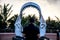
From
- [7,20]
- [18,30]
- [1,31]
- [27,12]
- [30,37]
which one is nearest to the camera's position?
[30,37]

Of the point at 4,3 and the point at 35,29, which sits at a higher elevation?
the point at 4,3

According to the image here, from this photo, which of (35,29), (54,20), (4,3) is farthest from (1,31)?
(35,29)

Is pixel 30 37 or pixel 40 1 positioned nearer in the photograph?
pixel 30 37

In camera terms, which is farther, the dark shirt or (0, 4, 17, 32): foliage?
(0, 4, 17, 32): foliage

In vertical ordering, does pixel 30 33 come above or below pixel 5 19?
below

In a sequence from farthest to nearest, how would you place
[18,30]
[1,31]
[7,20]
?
[7,20] → [1,31] → [18,30]

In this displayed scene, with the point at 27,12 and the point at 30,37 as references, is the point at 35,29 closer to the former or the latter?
the point at 30,37

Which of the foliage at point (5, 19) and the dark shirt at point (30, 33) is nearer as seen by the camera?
the dark shirt at point (30, 33)

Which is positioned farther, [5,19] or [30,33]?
[5,19]

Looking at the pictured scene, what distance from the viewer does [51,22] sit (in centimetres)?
1631

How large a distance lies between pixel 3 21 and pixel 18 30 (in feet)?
28.8

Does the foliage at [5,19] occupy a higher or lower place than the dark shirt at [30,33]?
higher

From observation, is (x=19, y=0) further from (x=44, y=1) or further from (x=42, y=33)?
(x=42, y=33)

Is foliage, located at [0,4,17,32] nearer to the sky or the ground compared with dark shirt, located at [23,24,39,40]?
nearer to the sky
